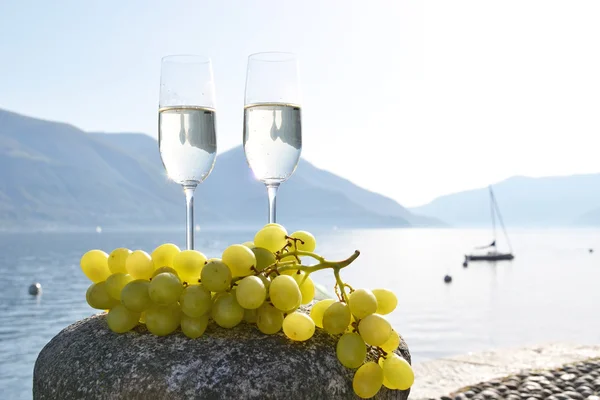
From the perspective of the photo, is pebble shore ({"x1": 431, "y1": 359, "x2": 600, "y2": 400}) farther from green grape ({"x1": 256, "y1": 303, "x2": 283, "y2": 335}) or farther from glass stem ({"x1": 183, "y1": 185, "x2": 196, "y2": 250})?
green grape ({"x1": 256, "y1": 303, "x2": 283, "y2": 335})

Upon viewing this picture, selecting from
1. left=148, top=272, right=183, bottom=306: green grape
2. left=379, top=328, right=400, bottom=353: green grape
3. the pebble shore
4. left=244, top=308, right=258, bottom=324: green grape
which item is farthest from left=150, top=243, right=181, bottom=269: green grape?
the pebble shore

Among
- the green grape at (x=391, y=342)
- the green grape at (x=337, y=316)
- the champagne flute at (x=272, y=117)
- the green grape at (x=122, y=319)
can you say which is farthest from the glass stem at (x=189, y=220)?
the green grape at (x=391, y=342)

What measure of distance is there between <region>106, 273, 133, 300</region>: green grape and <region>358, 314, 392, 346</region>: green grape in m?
0.65

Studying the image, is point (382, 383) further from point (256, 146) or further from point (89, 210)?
point (89, 210)

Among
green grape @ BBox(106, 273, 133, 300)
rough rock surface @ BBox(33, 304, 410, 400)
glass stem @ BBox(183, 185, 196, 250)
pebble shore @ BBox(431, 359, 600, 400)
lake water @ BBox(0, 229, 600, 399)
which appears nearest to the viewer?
rough rock surface @ BBox(33, 304, 410, 400)

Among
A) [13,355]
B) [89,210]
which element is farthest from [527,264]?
[89,210]

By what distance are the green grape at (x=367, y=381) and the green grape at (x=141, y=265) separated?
0.61 m

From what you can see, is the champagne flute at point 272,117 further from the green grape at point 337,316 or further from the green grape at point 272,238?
the green grape at point 337,316

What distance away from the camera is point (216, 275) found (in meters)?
1.51

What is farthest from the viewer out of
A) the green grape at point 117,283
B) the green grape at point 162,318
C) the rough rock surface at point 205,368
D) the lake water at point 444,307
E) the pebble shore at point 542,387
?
the lake water at point 444,307

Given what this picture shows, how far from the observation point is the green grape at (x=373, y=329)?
1.52 metres

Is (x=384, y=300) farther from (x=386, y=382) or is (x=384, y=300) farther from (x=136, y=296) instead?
(x=136, y=296)

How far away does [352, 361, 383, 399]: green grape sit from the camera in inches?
60.1

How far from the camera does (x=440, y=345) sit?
65.1 ft
